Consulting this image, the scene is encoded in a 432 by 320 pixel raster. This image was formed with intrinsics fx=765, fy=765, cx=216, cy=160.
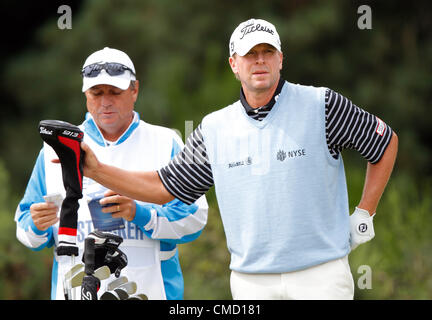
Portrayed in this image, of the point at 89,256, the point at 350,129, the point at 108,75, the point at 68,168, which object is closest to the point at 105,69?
the point at 108,75

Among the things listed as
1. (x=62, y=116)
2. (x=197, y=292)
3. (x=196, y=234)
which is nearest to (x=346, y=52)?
(x=62, y=116)

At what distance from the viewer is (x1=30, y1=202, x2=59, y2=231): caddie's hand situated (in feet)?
Answer: 12.2

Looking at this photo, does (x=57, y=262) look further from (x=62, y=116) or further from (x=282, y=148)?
(x=62, y=116)

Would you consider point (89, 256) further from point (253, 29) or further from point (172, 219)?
point (253, 29)

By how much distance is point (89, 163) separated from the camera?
3480 millimetres

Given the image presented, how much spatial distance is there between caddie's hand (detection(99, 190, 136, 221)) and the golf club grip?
0.22m

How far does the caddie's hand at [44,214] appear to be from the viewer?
372 centimetres

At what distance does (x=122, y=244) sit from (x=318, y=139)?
3.94 ft

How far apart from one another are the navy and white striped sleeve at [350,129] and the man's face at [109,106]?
45.3 inches

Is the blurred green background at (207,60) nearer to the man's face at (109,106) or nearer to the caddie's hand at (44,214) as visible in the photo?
the man's face at (109,106)

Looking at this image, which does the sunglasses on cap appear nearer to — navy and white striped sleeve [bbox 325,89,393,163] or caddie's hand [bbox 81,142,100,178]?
caddie's hand [bbox 81,142,100,178]

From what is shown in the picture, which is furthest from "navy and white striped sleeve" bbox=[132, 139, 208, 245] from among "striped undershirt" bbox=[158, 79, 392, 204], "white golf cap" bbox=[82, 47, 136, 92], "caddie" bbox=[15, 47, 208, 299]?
"white golf cap" bbox=[82, 47, 136, 92]

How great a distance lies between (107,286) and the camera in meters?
3.81

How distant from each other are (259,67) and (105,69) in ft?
3.01
